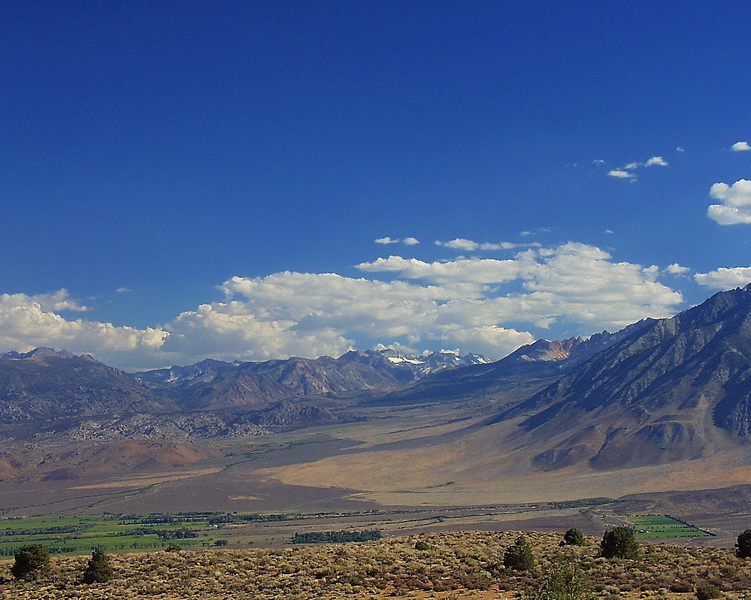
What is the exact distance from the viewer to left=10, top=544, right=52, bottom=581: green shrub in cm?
3862

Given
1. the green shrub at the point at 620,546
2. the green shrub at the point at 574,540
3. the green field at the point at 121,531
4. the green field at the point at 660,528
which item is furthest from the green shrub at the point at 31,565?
the green field at the point at 660,528

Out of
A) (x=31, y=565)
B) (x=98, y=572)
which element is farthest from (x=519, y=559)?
(x=31, y=565)

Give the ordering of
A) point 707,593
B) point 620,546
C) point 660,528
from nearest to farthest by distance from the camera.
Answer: point 707,593 → point 620,546 → point 660,528

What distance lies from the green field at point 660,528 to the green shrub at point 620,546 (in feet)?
316

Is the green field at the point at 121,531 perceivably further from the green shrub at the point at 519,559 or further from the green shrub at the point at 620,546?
the green shrub at the point at 620,546

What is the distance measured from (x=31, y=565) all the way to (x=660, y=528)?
128m

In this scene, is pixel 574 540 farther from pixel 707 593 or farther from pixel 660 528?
pixel 660 528

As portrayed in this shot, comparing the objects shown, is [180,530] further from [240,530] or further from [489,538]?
[489,538]

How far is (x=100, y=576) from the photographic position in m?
37.4

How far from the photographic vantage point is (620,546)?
3769 cm

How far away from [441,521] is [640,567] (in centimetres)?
12709

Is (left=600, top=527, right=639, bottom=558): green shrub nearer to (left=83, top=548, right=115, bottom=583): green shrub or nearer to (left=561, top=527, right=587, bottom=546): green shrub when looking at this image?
(left=561, top=527, right=587, bottom=546): green shrub

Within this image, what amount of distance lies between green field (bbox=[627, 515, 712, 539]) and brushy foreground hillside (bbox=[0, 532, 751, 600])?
96021 millimetres

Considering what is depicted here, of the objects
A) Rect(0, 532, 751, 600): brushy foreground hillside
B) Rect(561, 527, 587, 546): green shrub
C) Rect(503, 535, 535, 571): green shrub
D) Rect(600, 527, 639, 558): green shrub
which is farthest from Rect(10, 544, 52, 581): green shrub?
Rect(561, 527, 587, 546): green shrub
